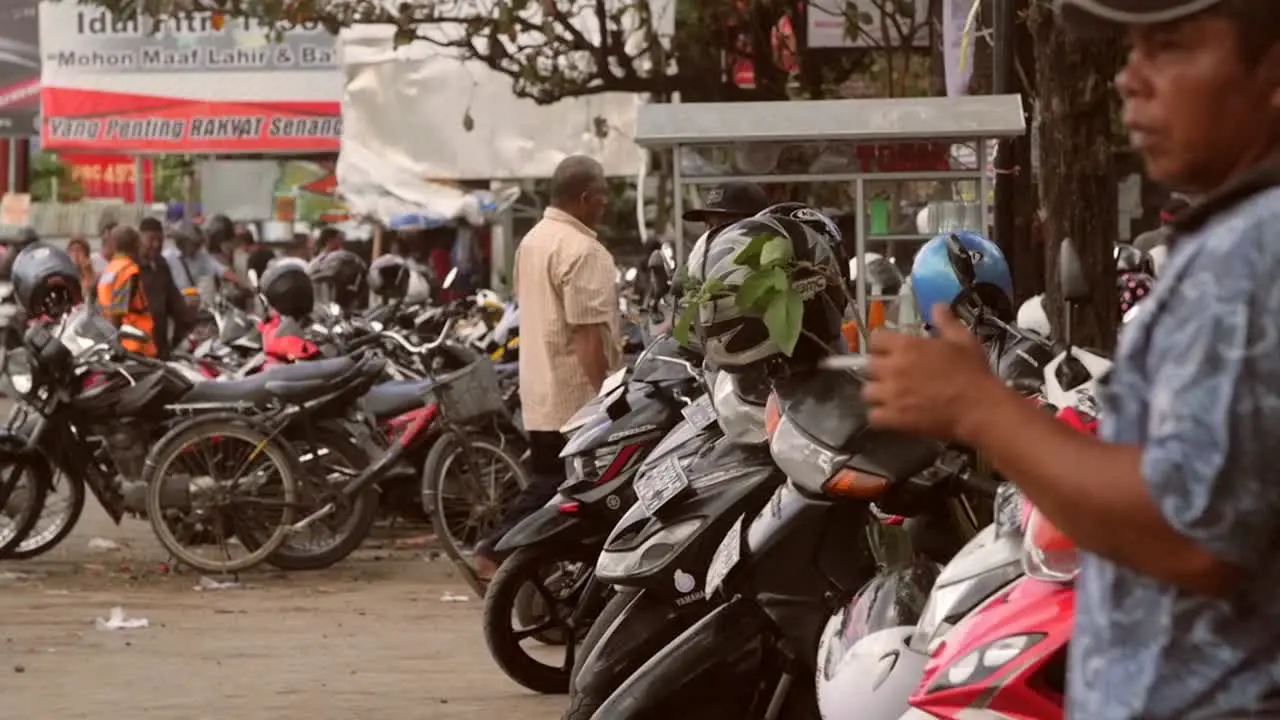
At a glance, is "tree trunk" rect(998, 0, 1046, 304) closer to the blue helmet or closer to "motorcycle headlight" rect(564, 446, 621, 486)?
"motorcycle headlight" rect(564, 446, 621, 486)

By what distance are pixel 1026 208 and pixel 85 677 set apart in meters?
4.78

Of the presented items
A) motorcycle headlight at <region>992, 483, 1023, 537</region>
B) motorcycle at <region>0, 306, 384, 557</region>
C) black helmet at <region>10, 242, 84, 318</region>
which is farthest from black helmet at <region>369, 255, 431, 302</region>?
motorcycle headlight at <region>992, 483, 1023, 537</region>

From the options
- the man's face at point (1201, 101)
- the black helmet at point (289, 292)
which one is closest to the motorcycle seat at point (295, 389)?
the black helmet at point (289, 292)

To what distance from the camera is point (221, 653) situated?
9.52 m

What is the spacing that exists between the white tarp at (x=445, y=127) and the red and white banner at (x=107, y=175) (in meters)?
22.0

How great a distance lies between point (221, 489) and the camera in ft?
37.4

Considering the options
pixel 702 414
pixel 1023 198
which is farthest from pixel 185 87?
pixel 702 414

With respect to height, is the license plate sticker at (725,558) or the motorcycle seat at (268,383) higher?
the license plate sticker at (725,558)

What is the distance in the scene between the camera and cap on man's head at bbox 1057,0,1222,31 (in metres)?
2.18

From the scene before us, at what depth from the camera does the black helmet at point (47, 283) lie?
13.0 meters

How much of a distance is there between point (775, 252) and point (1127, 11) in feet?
7.56

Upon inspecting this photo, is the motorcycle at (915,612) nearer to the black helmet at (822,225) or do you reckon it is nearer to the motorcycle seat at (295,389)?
the black helmet at (822,225)

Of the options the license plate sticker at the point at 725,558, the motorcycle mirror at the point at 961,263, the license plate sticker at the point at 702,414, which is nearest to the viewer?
the license plate sticker at the point at 725,558

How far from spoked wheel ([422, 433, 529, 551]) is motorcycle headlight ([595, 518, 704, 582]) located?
16.8 ft
